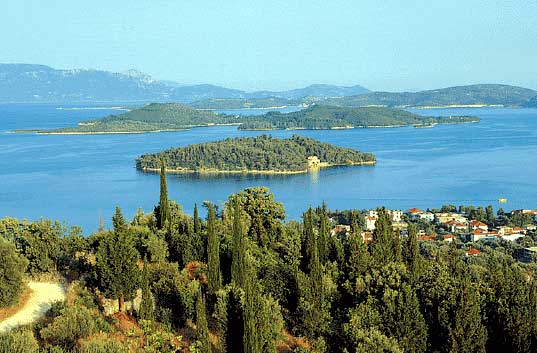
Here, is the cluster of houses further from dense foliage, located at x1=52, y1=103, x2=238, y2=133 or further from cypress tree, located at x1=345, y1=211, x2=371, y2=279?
dense foliage, located at x1=52, y1=103, x2=238, y2=133

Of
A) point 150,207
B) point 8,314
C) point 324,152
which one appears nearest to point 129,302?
point 8,314

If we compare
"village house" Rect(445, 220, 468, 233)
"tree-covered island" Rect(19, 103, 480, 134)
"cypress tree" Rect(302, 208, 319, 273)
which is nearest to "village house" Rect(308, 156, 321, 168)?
"village house" Rect(445, 220, 468, 233)

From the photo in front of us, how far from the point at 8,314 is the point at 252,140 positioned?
218 ft

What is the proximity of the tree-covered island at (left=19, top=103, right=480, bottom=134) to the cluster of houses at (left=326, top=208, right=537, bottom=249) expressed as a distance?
253 ft

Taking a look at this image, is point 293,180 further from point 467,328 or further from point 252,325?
point 252,325

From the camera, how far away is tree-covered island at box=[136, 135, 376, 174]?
231ft

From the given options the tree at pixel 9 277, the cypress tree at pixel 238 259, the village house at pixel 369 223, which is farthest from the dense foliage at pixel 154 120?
the cypress tree at pixel 238 259

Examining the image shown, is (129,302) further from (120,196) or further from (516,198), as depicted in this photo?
(516,198)

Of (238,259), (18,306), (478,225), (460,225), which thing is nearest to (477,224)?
(478,225)

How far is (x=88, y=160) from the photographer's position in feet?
249

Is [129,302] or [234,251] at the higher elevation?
[234,251]

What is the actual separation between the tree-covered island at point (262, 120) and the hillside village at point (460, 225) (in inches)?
3032

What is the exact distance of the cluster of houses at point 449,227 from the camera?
3647cm

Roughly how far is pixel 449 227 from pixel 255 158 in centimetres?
3604
